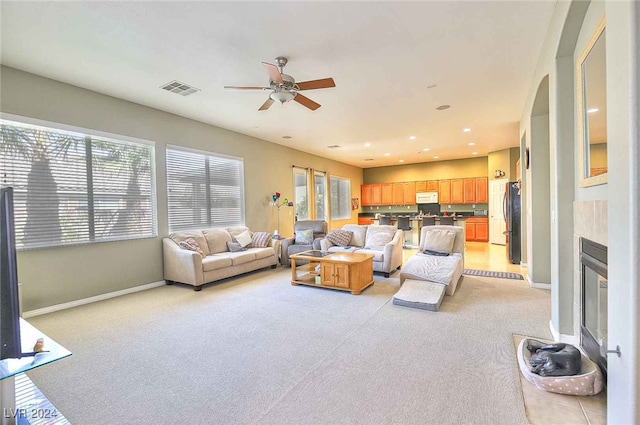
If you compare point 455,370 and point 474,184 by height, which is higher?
point 474,184

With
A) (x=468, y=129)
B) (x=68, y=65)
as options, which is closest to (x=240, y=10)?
(x=68, y=65)

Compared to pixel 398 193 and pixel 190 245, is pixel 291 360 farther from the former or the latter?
pixel 398 193

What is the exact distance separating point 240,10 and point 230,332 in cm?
301

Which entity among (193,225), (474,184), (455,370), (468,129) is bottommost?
(455,370)

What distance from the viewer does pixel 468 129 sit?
647 cm

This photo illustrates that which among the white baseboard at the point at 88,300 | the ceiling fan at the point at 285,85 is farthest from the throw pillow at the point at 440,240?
the white baseboard at the point at 88,300

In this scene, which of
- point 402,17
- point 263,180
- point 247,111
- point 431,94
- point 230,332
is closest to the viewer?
point 402,17

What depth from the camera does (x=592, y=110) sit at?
6.73 ft

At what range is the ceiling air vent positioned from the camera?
394cm

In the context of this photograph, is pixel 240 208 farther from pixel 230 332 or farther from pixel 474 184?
pixel 474 184

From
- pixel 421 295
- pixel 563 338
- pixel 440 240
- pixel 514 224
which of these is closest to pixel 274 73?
pixel 421 295

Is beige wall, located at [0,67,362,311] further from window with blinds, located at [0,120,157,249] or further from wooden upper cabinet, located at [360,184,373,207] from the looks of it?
wooden upper cabinet, located at [360,184,373,207]

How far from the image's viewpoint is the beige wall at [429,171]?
10.4 meters

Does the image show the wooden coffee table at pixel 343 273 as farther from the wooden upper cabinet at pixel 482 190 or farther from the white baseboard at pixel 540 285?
the wooden upper cabinet at pixel 482 190
